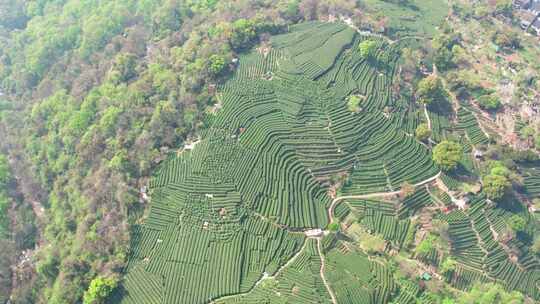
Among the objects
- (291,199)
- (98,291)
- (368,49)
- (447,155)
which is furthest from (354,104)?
(98,291)

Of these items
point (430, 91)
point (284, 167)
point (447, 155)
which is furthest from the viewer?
point (430, 91)

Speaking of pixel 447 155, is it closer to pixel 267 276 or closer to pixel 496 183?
pixel 496 183

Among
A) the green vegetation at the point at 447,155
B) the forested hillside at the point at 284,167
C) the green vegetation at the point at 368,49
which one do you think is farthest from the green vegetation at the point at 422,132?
the green vegetation at the point at 368,49

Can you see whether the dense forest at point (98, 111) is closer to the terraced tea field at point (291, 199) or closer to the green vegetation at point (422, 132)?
the terraced tea field at point (291, 199)

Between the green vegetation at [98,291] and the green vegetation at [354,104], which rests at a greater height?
the green vegetation at [354,104]

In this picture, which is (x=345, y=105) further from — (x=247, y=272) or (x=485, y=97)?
(x=247, y=272)

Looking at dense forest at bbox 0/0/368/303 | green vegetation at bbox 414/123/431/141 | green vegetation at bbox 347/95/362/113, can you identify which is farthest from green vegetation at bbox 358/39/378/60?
green vegetation at bbox 414/123/431/141

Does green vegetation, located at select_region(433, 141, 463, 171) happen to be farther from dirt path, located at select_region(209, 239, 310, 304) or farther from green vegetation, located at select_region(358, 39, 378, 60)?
dirt path, located at select_region(209, 239, 310, 304)
